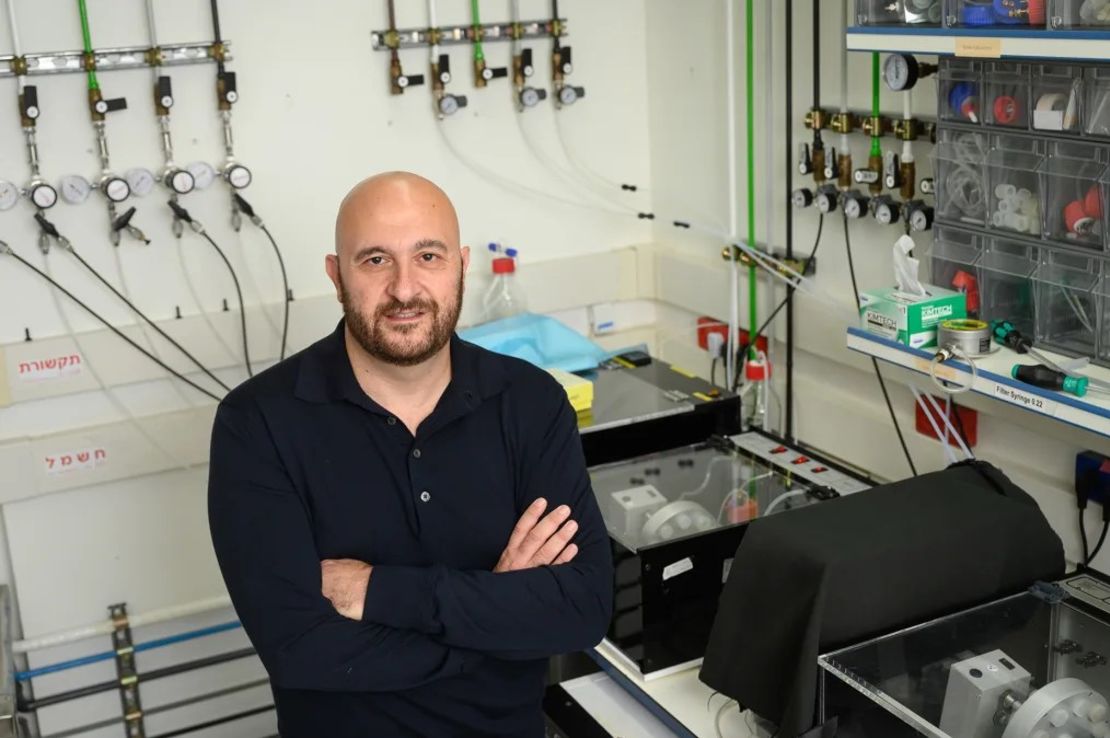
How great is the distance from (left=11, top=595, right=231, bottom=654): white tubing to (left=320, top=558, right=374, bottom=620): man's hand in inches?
60.1

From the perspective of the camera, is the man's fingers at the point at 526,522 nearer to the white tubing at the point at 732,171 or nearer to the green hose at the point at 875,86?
Result: the green hose at the point at 875,86

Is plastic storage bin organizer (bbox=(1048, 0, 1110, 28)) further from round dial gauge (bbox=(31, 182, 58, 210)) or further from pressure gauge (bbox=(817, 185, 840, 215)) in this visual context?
round dial gauge (bbox=(31, 182, 58, 210))

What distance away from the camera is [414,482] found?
2.02 meters

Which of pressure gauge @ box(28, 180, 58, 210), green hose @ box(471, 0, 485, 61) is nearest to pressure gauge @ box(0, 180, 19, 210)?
pressure gauge @ box(28, 180, 58, 210)

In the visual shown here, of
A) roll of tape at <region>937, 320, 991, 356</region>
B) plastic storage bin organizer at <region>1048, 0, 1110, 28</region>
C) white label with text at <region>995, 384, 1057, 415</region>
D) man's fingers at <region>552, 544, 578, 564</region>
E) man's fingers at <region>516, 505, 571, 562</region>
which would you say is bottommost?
man's fingers at <region>552, 544, 578, 564</region>

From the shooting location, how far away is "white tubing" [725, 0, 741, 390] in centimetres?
322

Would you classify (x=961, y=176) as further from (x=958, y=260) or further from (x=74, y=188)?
(x=74, y=188)

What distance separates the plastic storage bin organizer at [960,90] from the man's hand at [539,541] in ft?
3.50

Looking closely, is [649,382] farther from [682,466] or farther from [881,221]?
[881,221]

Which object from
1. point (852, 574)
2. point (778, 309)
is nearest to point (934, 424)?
point (778, 309)

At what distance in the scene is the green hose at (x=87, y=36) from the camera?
9.72 ft

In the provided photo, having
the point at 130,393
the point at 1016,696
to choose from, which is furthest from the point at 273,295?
the point at 1016,696

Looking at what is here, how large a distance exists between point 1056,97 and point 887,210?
587mm

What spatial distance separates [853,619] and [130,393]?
196 cm
